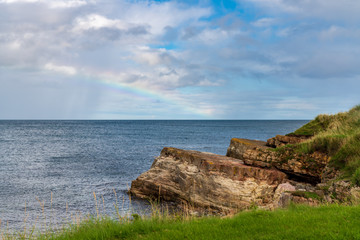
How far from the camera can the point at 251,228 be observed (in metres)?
7.58

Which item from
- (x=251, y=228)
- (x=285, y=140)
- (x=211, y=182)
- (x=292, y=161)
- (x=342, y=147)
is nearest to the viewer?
(x=251, y=228)

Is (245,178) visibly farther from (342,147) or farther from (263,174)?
(342,147)

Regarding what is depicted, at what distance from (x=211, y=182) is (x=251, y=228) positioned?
10.6 metres

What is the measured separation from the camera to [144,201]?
71.8ft

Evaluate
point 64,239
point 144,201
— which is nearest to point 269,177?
point 144,201

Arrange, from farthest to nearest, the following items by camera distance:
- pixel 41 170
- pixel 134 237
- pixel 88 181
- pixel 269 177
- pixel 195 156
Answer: pixel 41 170, pixel 88 181, pixel 195 156, pixel 269 177, pixel 134 237

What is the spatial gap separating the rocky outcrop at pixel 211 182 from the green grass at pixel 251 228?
21.3 ft

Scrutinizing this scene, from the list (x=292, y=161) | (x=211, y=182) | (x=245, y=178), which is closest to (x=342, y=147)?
(x=292, y=161)

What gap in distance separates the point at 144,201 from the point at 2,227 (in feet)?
31.0

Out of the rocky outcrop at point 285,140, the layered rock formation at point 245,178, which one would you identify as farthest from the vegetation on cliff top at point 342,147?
the rocky outcrop at point 285,140

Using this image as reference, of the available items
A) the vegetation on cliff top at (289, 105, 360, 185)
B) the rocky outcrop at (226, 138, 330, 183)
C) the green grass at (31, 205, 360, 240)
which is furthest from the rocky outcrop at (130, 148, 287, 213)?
the green grass at (31, 205, 360, 240)

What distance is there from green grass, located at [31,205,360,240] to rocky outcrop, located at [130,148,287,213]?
650cm

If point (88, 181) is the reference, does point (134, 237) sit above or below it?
above

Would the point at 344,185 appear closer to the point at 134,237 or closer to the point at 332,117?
the point at 134,237
